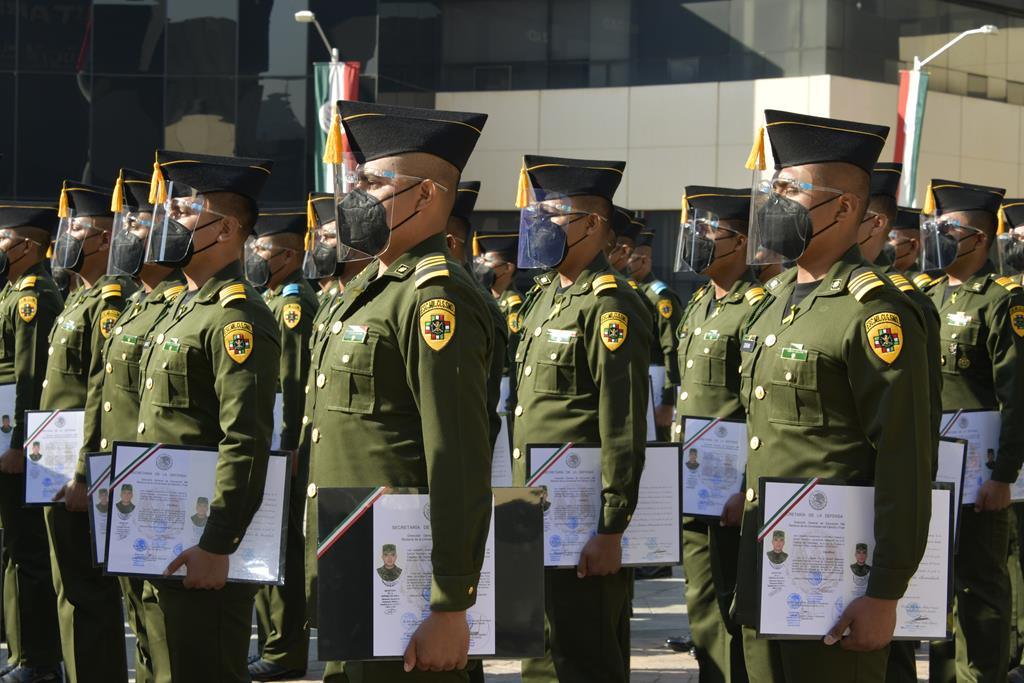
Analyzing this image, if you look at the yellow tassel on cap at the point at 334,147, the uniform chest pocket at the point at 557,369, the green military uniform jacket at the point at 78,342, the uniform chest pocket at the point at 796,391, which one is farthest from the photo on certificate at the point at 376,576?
the green military uniform jacket at the point at 78,342

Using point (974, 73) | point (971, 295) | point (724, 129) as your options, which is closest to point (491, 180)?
point (724, 129)

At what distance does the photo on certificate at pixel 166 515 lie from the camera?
16.6 feet

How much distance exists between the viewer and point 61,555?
21.6 ft

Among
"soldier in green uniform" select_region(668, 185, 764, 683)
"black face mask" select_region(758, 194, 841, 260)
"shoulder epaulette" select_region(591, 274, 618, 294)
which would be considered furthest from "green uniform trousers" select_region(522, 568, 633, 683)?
"black face mask" select_region(758, 194, 841, 260)

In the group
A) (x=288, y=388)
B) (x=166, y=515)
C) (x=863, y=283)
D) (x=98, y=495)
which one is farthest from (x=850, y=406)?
(x=288, y=388)

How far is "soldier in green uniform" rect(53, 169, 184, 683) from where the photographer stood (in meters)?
5.46

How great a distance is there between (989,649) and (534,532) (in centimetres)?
394

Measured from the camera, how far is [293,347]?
8461 millimetres

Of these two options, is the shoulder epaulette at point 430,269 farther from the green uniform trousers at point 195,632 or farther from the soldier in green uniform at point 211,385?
the green uniform trousers at point 195,632

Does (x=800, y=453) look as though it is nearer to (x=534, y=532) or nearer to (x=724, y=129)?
(x=534, y=532)

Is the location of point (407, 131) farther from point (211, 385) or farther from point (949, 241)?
point (949, 241)

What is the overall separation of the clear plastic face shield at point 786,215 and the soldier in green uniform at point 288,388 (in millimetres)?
2837

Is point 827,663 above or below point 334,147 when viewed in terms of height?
below

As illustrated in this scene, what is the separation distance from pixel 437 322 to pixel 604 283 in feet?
8.05
